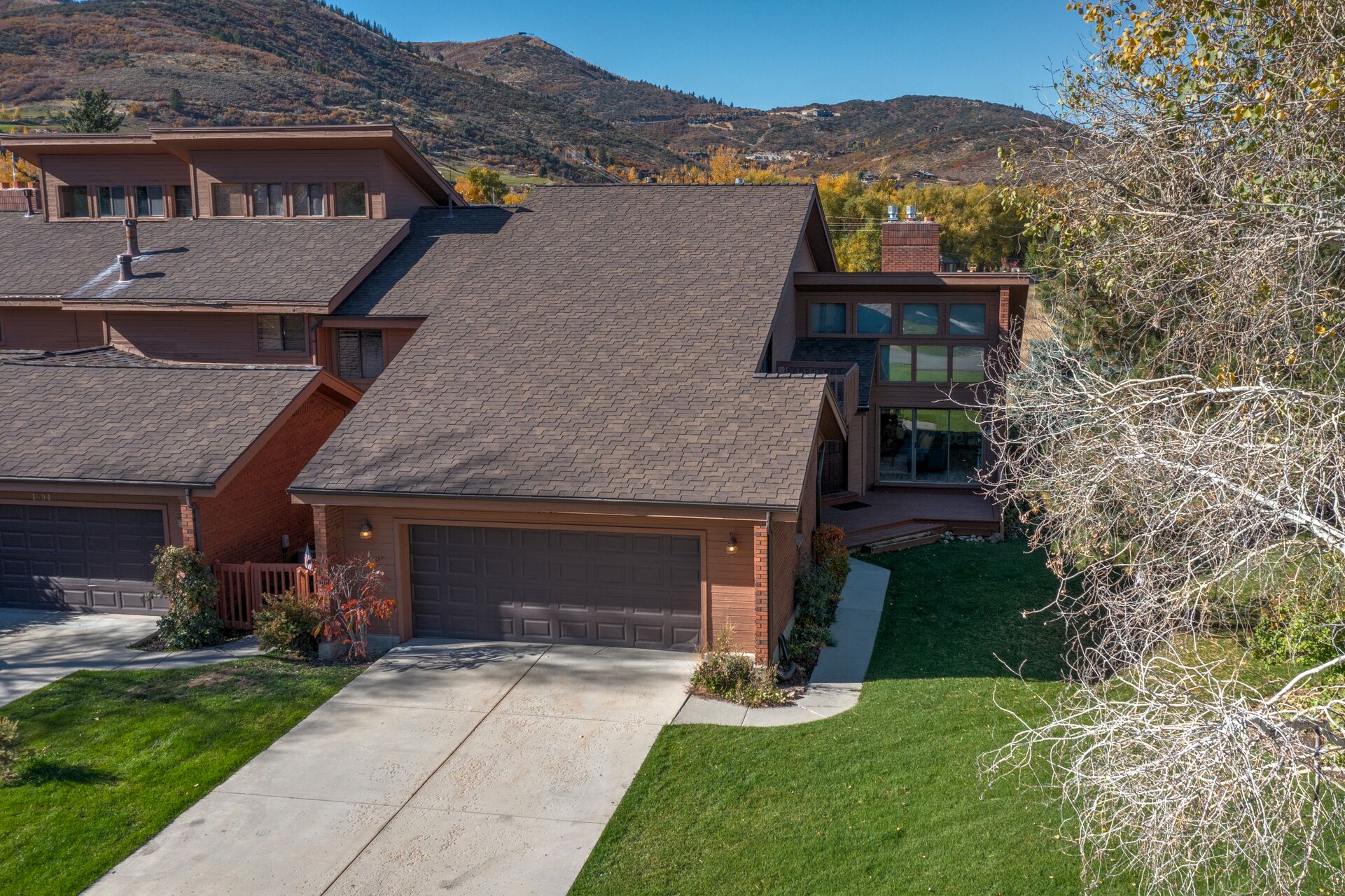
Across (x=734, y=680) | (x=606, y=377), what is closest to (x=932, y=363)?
(x=606, y=377)

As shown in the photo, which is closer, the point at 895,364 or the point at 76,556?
the point at 76,556

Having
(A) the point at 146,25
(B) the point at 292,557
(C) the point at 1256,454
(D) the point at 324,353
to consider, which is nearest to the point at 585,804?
(C) the point at 1256,454

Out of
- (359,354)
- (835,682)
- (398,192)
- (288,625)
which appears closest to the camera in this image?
(835,682)

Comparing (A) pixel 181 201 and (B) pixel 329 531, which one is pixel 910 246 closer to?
(B) pixel 329 531

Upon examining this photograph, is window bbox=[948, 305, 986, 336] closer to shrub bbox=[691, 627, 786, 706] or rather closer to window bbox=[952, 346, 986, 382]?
window bbox=[952, 346, 986, 382]

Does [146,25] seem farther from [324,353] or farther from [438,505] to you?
A: [438,505]

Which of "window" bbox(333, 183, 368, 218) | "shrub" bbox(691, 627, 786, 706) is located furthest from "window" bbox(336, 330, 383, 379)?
"shrub" bbox(691, 627, 786, 706)

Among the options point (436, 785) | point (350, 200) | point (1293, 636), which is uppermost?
point (350, 200)
